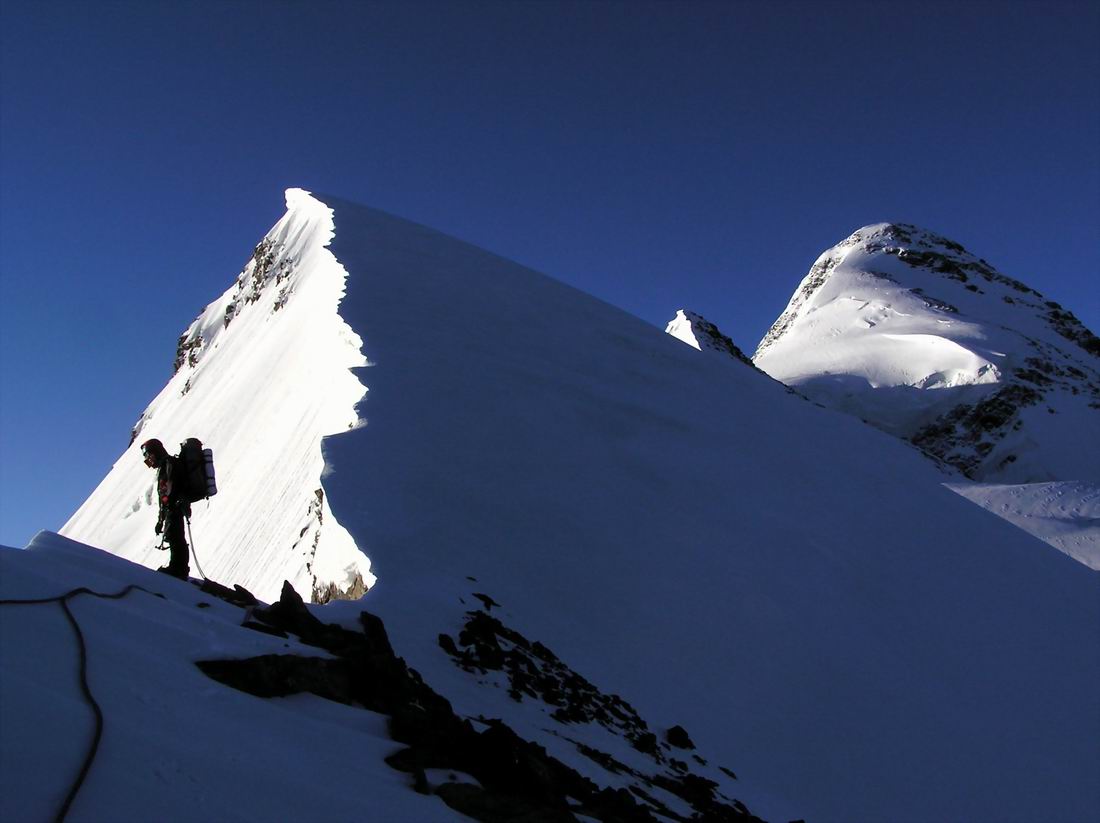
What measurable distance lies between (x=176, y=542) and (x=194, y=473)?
66cm

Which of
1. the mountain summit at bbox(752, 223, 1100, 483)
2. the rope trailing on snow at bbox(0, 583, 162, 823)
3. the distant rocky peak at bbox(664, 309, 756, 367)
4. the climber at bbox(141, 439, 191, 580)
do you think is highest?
the mountain summit at bbox(752, 223, 1100, 483)

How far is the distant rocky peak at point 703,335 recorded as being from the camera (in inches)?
1421

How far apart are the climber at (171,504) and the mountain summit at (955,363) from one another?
4780 cm

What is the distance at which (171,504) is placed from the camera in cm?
728

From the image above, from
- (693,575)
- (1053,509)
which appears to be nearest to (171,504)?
(693,575)

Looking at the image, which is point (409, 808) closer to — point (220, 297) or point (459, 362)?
point (459, 362)

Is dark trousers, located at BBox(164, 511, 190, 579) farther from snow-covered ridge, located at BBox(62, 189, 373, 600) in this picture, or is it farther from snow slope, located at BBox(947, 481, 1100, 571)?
snow slope, located at BBox(947, 481, 1100, 571)

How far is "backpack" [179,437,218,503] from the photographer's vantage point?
24.4 feet

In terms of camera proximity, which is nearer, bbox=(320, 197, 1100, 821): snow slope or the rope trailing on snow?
the rope trailing on snow

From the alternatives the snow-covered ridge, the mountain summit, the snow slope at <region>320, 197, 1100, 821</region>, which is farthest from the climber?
the mountain summit

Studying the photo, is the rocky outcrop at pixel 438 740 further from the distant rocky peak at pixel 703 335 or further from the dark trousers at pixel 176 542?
the distant rocky peak at pixel 703 335

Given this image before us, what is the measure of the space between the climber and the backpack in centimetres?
3

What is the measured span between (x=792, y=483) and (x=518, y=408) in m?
5.64

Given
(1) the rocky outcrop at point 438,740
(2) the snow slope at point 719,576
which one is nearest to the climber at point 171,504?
(2) the snow slope at point 719,576
